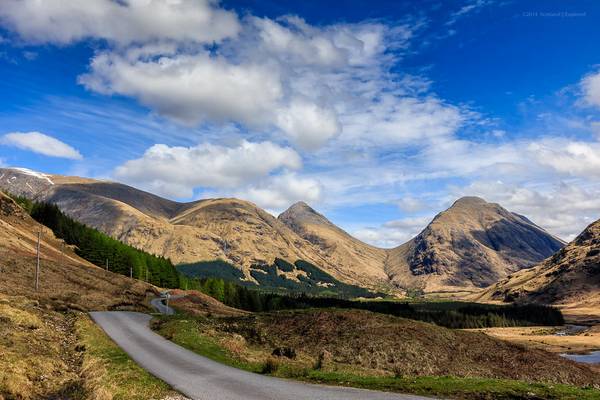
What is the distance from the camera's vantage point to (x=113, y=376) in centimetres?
2525

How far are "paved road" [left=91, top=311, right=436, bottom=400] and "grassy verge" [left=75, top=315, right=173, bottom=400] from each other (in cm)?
82

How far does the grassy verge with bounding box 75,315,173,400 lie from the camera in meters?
21.8

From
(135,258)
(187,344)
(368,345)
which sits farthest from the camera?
(135,258)

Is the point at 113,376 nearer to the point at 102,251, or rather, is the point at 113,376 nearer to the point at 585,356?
the point at 585,356

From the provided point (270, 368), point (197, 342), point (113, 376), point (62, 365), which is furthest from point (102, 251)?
point (270, 368)

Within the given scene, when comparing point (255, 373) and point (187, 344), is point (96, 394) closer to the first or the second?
point (255, 373)

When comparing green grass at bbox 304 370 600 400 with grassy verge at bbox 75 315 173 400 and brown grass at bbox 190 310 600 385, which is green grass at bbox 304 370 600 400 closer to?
grassy verge at bbox 75 315 173 400

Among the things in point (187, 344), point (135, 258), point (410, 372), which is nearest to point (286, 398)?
point (187, 344)

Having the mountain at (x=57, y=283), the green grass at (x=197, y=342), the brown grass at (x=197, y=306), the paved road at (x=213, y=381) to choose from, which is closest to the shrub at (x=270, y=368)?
the paved road at (x=213, y=381)

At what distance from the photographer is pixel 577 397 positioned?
64.8 feet

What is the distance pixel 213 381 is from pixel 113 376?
5.98 m

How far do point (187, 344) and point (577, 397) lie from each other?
1139 inches

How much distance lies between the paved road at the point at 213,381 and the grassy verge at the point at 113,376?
821 millimetres

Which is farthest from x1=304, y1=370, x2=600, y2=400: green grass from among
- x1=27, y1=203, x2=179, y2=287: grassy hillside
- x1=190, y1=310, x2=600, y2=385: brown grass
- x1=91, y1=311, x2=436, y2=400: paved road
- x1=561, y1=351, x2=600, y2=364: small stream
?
x1=27, y1=203, x2=179, y2=287: grassy hillside
